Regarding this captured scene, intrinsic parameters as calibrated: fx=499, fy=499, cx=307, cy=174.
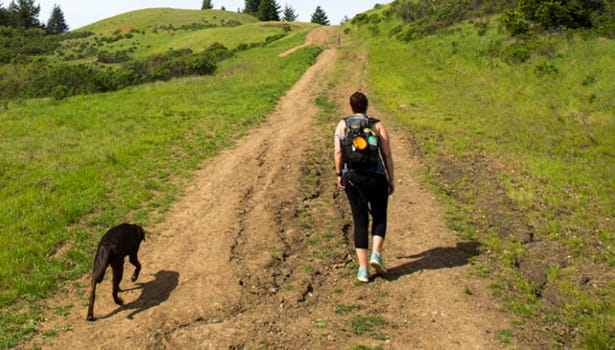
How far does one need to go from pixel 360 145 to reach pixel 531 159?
727cm

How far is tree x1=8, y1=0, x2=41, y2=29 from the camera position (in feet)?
264

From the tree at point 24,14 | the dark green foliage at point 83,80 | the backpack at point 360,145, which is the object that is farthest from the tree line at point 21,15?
the backpack at point 360,145

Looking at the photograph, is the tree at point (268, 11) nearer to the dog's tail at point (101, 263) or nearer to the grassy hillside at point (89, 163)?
the grassy hillside at point (89, 163)

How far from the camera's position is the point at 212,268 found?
657 cm

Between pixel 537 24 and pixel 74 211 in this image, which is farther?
pixel 537 24

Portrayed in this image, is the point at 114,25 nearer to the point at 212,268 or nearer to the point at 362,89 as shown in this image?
the point at 362,89

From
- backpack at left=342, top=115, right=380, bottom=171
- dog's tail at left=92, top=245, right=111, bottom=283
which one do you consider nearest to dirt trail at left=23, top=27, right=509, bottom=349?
dog's tail at left=92, top=245, right=111, bottom=283

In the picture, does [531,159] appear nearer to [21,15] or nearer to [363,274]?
[363,274]

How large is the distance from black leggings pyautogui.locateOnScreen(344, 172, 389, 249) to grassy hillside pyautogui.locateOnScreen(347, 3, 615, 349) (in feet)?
5.41

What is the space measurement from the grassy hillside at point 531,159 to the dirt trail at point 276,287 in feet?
2.08

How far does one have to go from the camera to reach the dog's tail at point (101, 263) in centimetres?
551

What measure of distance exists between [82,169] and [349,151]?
7.53m

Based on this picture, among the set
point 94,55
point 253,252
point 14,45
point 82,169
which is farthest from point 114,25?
point 253,252

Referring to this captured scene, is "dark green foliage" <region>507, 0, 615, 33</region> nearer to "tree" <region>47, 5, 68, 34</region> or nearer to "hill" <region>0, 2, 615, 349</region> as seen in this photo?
"hill" <region>0, 2, 615, 349</region>
